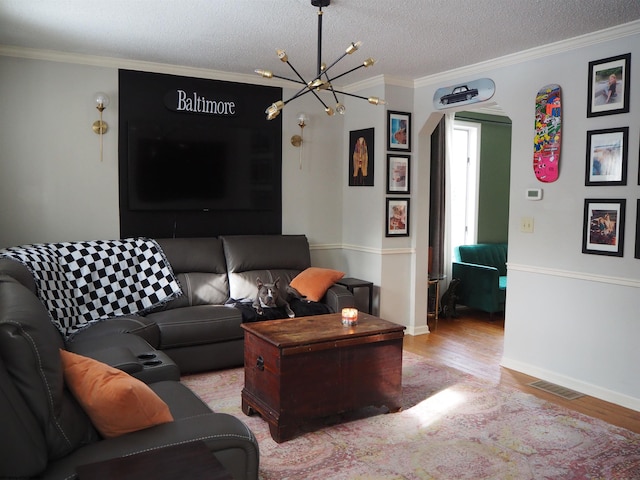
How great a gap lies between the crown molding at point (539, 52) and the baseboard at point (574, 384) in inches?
94.2

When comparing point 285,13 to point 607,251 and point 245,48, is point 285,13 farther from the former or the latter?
point 607,251

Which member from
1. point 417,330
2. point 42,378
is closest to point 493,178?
point 417,330

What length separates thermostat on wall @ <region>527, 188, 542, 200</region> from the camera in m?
4.18

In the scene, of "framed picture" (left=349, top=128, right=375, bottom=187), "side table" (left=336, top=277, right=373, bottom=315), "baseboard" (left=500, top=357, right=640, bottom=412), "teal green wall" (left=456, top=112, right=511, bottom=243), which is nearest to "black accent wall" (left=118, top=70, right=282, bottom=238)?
"framed picture" (left=349, top=128, right=375, bottom=187)

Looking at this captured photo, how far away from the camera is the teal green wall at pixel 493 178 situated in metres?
6.86

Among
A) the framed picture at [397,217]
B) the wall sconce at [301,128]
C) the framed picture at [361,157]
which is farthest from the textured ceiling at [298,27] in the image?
the framed picture at [397,217]

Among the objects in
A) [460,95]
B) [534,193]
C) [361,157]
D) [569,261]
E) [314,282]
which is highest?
[460,95]

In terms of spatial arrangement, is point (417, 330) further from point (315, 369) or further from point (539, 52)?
point (539, 52)

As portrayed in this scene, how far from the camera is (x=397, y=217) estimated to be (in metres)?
5.41

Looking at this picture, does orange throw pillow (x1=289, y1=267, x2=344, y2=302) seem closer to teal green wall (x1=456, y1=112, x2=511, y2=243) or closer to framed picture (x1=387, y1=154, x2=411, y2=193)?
framed picture (x1=387, y1=154, x2=411, y2=193)

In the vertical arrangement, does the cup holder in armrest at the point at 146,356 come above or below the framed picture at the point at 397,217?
below

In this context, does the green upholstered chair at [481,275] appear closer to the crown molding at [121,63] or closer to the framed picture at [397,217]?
the framed picture at [397,217]

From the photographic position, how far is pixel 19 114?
4.36 metres

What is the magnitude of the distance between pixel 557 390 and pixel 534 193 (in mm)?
1469
